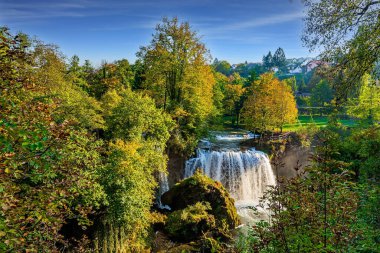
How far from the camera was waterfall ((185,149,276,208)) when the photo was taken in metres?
28.3

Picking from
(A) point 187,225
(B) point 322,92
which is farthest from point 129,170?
(B) point 322,92

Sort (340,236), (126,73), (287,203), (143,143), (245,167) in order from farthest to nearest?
1. (126,73)
2. (245,167)
3. (143,143)
4. (287,203)
5. (340,236)

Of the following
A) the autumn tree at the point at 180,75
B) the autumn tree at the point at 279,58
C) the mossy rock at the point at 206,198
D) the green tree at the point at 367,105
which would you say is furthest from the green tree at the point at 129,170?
the autumn tree at the point at 279,58

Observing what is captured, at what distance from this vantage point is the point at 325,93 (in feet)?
262

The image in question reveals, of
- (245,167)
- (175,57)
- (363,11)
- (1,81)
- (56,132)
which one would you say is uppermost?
(175,57)

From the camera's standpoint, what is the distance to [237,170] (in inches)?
1128

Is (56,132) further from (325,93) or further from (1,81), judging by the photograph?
(325,93)

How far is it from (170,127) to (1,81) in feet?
65.0

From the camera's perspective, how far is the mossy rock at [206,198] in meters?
21.5

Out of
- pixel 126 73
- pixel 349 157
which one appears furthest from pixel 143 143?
pixel 126 73

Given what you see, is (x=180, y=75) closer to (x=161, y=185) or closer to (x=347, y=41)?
(x=161, y=185)

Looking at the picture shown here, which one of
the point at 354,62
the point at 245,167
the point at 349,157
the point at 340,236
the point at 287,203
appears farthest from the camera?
the point at 245,167

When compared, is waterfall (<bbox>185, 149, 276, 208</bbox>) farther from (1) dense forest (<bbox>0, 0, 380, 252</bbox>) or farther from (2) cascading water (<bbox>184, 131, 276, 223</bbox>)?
(1) dense forest (<bbox>0, 0, 380, 252</bbox>)

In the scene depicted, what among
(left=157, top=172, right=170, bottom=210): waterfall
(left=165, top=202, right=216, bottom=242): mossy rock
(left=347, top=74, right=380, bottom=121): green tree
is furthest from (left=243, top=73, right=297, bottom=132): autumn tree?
(left=165, top=202, right=216, bottom=242): mossy rock
